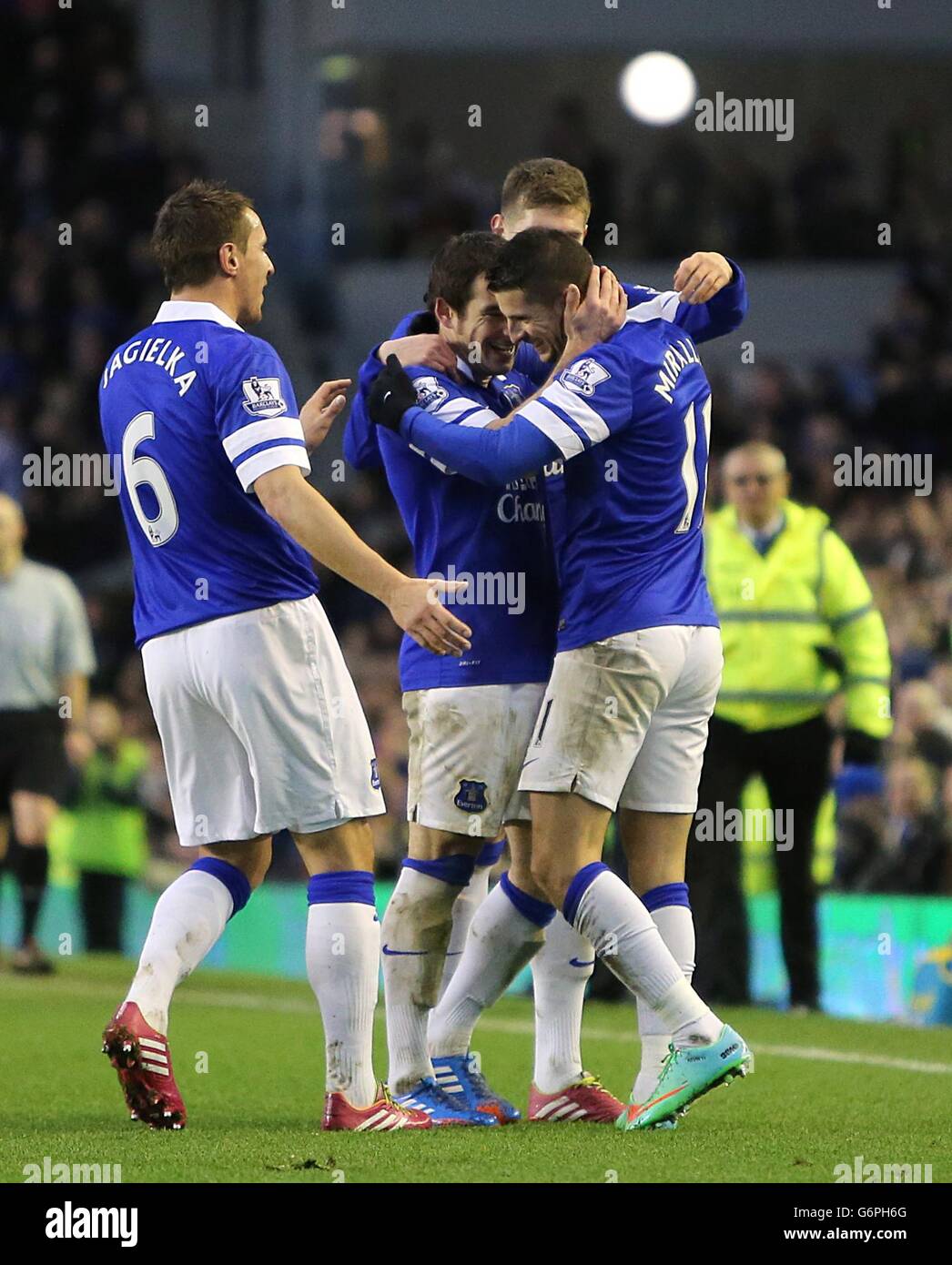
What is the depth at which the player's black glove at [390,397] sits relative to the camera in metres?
4.94

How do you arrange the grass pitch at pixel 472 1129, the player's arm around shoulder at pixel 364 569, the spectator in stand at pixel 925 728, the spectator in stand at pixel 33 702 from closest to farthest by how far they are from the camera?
the grass pitch at pixel 472 1129, the player's arm around shoulder at pixel 364 569, the spectator in stand at pixel 925 728, the spectator in stand at pixel 33 702

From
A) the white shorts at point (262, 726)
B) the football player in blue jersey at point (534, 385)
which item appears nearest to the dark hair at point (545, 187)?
the football player in blue jersey at point (534, 385)

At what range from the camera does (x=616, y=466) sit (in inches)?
194

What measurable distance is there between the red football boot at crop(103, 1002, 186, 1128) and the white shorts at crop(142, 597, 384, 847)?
1.57ft

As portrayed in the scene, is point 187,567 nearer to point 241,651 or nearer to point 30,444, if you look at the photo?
point 241,651

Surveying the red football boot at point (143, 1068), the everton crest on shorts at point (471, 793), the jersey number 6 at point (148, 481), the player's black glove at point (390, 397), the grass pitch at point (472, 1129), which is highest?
the player's black glove at point (390, 397)

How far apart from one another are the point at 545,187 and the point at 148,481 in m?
1.30

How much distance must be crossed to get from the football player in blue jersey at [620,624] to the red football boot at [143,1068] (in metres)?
0.98

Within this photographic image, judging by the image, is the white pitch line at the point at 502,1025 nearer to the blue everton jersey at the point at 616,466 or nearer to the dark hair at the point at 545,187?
the blue everton jersey at the point at 616,466

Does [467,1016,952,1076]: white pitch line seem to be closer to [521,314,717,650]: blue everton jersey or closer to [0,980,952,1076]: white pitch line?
[0,980,952,1076]: white pitch line

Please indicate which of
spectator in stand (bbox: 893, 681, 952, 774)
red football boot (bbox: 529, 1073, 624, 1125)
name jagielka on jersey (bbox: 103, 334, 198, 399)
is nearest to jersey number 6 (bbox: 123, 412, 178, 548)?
name jagielka on jersey (bbox: 103, 334, 198, 399)

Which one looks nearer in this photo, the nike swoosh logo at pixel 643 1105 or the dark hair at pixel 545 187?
the nike swoosh logo at pixel 643 1105

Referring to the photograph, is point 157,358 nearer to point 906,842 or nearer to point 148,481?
point 148,481
